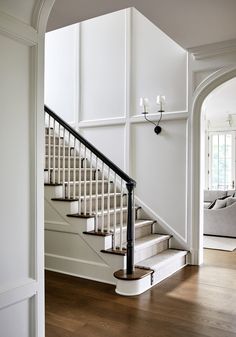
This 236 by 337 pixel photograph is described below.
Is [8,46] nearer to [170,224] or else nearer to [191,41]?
[191,41]

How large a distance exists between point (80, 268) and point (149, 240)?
99 cm

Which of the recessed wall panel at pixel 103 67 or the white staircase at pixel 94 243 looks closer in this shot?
the white staircase at pixel 94 243

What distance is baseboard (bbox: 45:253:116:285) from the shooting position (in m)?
3.94

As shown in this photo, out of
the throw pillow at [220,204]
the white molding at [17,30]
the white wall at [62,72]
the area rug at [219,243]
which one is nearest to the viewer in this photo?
the white molding at [17,30]

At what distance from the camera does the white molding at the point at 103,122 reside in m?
5.34

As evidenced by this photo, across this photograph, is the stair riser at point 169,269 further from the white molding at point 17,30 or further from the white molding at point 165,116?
the white molding at point 17,30

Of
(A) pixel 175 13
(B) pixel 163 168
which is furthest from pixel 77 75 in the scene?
(A) pixel 175 13

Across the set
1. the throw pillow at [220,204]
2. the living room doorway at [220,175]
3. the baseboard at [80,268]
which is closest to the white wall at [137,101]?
the living room doorway at [220,175]

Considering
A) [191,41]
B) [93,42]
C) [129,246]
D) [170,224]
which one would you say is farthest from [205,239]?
[93,42]

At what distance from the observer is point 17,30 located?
1.79 meters

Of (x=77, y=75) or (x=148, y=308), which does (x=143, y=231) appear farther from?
(x=77, y=75)

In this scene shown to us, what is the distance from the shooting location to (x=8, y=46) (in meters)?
1.76

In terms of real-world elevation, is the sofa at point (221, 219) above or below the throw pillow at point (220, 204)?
below

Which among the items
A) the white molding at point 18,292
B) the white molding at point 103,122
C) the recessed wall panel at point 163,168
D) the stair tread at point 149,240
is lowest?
the stair tread at point 149,240
